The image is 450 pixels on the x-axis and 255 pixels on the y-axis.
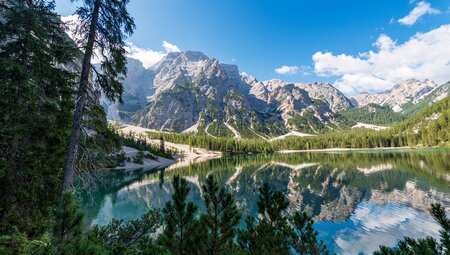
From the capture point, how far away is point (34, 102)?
12.7 metres

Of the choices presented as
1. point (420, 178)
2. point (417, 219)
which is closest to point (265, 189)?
point (417, 219)

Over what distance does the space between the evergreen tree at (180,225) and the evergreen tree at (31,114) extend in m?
7.69

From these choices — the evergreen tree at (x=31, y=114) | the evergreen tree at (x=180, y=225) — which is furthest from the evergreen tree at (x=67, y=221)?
the evergreen tree at (x=31, y=114)

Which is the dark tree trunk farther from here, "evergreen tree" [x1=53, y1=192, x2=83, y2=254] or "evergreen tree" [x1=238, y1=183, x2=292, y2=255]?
"evergreen tree" [x1=238, y1=183, x2=292, y2=255]

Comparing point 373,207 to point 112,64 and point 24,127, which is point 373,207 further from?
point 24,127

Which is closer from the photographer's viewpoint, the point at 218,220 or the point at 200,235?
the point at 200,235

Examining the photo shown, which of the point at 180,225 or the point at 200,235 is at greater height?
the point at 180,225

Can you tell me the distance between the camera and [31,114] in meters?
12.9

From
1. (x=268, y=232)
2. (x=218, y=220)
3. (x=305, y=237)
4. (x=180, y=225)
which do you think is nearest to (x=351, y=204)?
(x=305, y=237)

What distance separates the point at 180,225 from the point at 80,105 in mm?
8031

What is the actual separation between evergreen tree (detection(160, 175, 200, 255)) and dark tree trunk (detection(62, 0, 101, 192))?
644 centimetres

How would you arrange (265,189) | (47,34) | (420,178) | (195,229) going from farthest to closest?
(420,178)
(47,34)
(265,189)
(195,229)

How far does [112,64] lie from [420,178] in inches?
2223

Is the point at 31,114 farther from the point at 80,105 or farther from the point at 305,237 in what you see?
the point at 305,237
